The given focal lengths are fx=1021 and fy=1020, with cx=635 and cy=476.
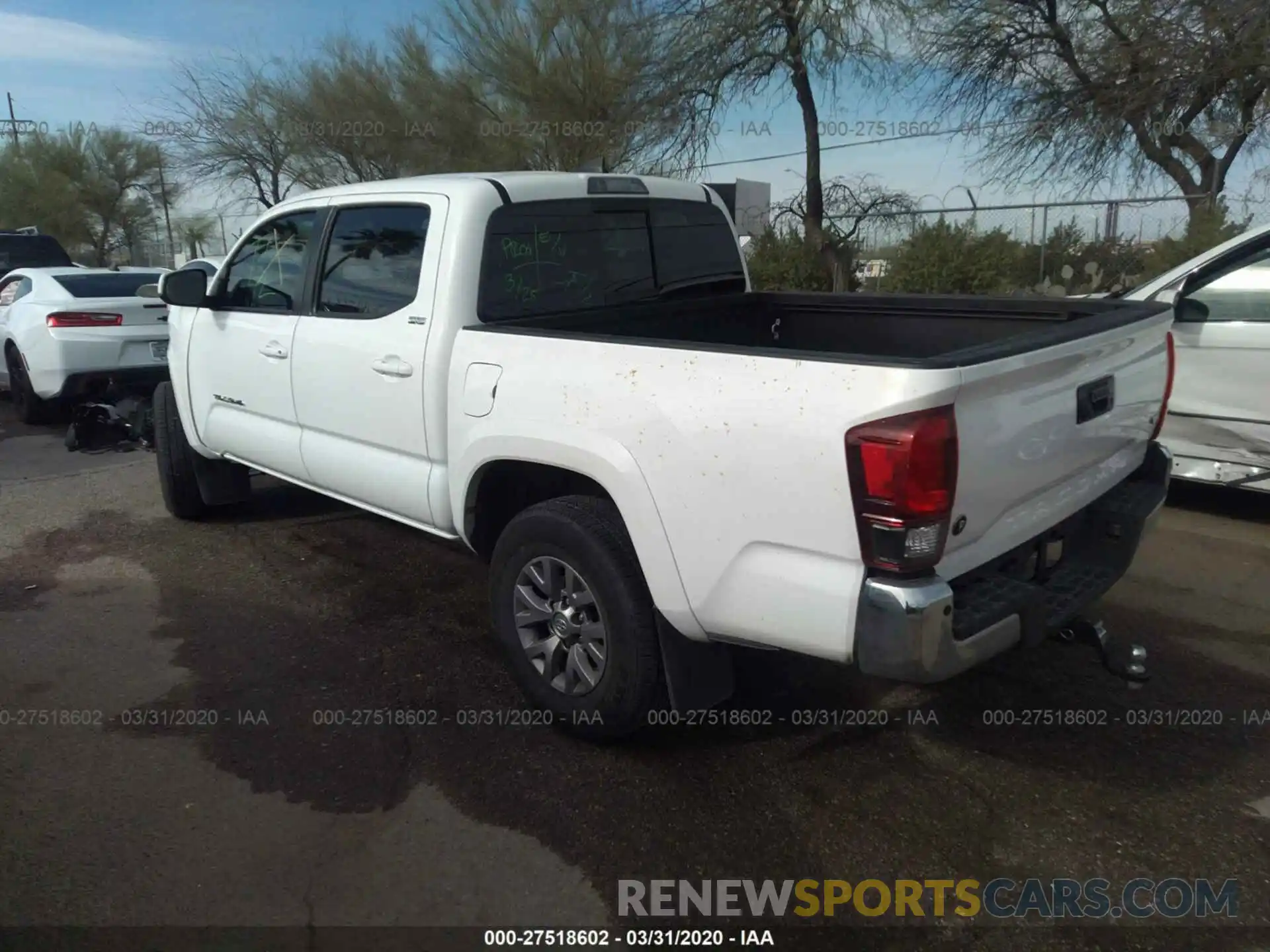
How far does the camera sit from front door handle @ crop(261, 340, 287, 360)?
477cm

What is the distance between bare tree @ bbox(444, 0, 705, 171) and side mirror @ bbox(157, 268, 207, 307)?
423 inches

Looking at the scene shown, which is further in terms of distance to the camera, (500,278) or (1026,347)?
(500,278)

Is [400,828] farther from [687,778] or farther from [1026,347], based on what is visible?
[1026,347]

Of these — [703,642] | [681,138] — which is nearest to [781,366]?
[703,642]

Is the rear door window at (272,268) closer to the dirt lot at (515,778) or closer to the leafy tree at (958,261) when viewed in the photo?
the dirt lot at (515,778)

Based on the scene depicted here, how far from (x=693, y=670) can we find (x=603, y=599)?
374 mm

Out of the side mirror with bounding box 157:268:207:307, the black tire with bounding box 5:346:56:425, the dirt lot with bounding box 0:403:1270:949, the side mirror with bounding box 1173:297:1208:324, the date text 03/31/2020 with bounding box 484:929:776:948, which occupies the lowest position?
the date text 03/31/2020 with bounding box 484:929:776:948

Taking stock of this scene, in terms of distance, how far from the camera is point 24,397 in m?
9.70

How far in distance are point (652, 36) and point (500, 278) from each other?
12.3m

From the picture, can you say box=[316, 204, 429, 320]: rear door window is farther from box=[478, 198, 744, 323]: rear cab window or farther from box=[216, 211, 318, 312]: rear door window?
box=[478, 198, 744, 323]: rear cab window

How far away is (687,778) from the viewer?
3402 mm

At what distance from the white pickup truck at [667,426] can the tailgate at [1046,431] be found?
12 millimetres

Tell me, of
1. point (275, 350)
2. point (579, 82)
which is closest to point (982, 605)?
point (275, 350)

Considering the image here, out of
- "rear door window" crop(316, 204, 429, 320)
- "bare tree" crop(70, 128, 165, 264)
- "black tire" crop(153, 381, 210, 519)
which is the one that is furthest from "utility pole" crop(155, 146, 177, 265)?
"rear door window" crop(316, 204, 429, 320)
